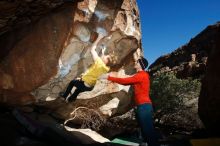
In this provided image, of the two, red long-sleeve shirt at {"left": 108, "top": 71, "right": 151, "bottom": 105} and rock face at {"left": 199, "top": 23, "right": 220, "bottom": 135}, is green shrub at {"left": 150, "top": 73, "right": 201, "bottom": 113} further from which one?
red long-sleeve shirt at {"left": 108, "top": 71, "right": 151, "bottom": 105}

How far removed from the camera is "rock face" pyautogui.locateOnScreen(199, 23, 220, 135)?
10820 mm

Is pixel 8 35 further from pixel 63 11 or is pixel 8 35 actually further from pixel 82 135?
pixel 82 135

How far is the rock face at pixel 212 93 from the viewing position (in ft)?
35.5

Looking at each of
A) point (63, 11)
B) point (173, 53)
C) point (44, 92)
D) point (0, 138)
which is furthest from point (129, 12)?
point (173, 53)

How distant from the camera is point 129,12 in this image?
→ 1277 centimetres

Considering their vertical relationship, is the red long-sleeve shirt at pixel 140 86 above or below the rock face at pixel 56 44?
below

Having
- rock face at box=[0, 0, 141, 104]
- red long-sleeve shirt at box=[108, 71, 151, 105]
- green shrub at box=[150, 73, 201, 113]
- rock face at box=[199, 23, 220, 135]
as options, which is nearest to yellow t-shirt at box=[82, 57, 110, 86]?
red long-sleeve shirt at box=[108, 71, 151, 105]

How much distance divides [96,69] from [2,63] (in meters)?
3.76

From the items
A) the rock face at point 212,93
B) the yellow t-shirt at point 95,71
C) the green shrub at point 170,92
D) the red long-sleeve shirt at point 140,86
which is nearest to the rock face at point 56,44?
the yellow t-shirt at point 95,71

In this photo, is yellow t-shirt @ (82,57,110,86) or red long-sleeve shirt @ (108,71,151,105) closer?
red long-sleeve shirt @ (108,71,151,105)

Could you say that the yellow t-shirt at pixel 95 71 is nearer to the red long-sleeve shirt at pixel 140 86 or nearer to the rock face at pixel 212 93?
the red long-sleeve shirt at pixel 140 86

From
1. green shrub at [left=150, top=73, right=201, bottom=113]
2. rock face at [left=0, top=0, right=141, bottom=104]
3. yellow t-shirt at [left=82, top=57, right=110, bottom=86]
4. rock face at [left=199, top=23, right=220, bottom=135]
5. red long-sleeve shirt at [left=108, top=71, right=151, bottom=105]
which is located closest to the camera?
red long-sleeve shirt at [left=108, top=71, right=151, bottom=105]

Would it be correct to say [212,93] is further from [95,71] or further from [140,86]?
[95,71]

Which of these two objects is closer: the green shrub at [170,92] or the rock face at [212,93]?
the rock face at [212,93]
